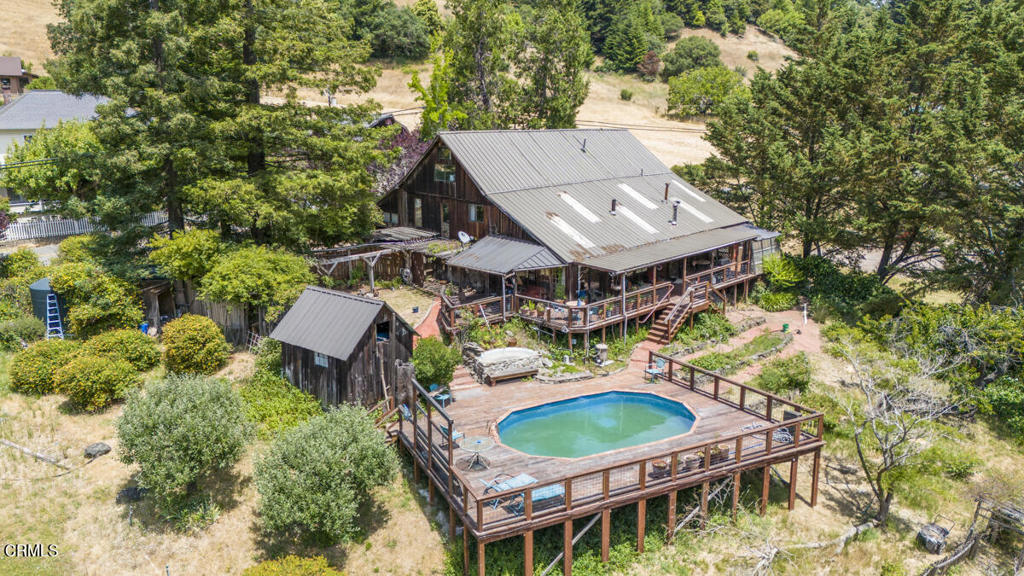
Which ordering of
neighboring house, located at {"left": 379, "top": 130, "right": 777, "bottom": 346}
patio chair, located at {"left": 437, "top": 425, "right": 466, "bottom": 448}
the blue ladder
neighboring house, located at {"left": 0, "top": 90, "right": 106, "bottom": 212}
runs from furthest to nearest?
neighboring house, located at {"left": 0, "top": 90, "right": 106, "bottom": 212}, neighboring house, located at {"left": 379, "top": 130, "right": 777, "bottom": 346}, the blue ladder, patio chair, located at {"left": 437, "top": 425, "right": 466, "bottom": 448}

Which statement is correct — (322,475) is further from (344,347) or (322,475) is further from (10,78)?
(10,78)

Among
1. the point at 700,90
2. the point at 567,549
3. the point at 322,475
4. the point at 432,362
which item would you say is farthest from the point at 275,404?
the point at 700,90

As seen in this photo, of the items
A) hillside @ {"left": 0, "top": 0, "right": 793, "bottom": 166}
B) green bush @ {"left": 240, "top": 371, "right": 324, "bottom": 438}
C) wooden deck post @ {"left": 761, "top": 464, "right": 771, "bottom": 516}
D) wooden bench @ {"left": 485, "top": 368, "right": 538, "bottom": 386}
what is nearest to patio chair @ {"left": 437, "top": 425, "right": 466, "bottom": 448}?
wooden bench @ {"left": 485, "top": 368, "right": 538, "bottom": 386}

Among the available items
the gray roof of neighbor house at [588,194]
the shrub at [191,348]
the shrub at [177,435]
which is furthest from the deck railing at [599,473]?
the gray roof of neighbor house at [588,194]

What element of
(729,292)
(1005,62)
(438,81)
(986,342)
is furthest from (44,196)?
(1005,62)

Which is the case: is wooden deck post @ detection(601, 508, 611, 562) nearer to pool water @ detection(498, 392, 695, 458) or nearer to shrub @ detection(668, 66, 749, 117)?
pool water @ detection(498, 392, 695, 458)

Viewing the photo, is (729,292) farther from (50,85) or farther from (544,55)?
(50,85)
